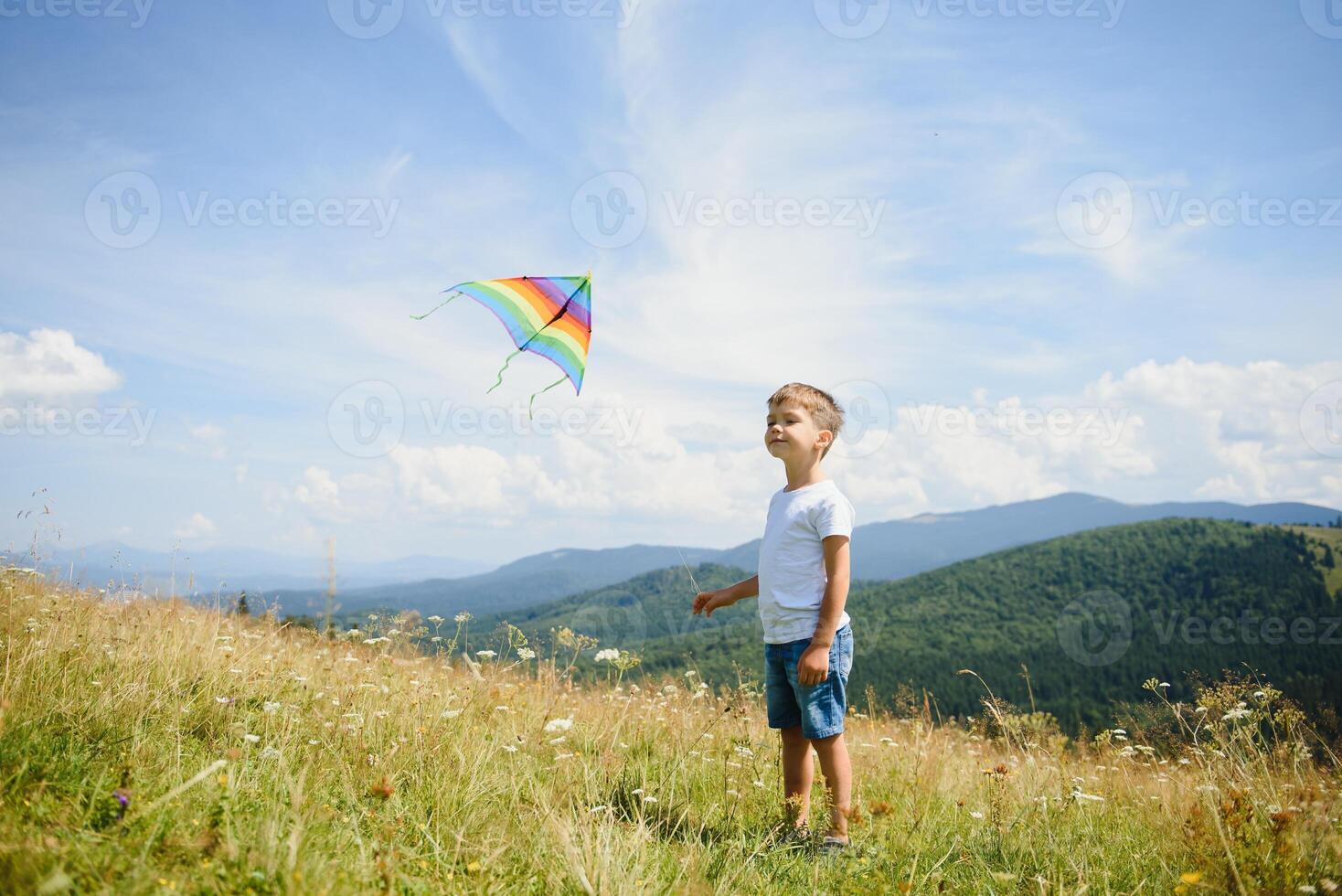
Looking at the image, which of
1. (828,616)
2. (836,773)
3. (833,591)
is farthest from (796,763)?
(833,591)

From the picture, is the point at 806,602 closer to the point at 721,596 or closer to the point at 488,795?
the point at 721,596

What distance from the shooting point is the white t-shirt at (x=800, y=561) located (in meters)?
3.62

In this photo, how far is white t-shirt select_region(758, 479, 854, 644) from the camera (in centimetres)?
362

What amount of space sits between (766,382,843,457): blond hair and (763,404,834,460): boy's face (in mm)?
30

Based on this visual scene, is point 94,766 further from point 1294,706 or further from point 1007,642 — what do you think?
point 1007,642

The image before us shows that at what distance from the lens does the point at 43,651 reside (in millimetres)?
3879

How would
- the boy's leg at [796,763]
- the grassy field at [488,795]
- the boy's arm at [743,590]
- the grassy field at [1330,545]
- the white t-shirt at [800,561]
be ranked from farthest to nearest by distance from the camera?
the grassy field at [1330,545] < the boy's arm at [743,590] < the boy's leg at [796,763] < the white t-shirt at [800,561] < the grassy field at [488,795]

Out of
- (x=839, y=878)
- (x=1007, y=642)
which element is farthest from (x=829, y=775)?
(x=1007, y=642)

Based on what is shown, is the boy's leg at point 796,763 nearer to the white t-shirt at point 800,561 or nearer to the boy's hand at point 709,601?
the white t-shirt at point 800,561

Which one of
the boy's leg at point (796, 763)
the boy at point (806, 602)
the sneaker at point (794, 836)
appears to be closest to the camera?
the sneaker at point (794, 836)

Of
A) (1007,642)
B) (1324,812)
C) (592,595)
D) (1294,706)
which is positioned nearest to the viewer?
(1324,812)

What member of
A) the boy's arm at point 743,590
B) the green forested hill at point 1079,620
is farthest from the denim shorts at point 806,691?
the green forested hill at point 1079,620

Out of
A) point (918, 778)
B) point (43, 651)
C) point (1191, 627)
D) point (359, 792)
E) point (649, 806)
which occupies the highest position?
point (43, 651)

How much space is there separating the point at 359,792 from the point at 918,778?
11.5ft
